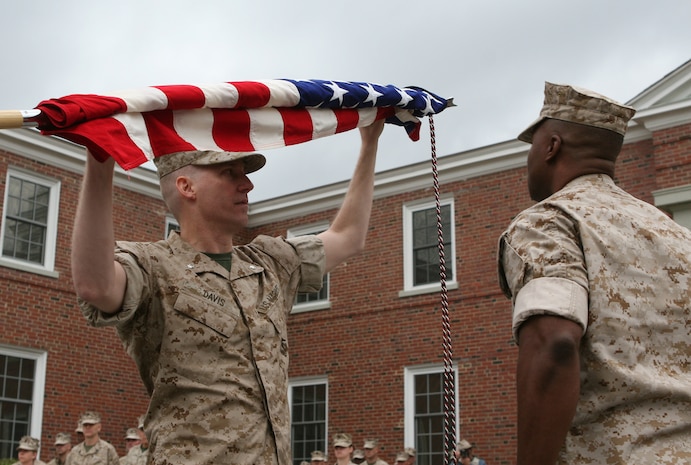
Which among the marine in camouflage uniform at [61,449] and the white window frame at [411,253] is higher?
the white window frame at [411,253]

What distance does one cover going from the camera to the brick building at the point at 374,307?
15.3 m

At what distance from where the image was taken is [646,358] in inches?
92.4

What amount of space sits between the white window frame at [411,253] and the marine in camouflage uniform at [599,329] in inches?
562

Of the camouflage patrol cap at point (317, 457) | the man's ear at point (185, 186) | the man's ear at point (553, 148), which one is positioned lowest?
the camouflage patrol cap at point (317, 457)

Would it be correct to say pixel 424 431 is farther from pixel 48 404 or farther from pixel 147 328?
pixel 147 328

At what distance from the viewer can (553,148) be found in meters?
2.71

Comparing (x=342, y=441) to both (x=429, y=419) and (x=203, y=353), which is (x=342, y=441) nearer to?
(x=429, y=419)

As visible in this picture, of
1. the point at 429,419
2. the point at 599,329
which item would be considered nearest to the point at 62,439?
the point at 429,419

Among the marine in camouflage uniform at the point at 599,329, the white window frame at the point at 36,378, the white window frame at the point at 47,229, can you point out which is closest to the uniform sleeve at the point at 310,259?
the marine in camouflage uniform at the point at 599,329

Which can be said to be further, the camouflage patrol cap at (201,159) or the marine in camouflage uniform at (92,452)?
the marine in camouflage uniform at (92,452)

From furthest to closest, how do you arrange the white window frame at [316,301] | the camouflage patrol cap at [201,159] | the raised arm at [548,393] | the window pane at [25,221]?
the white window frame at [316,301] < the window pane at [25,221] < the camouflage patrol cap at [201,159] < the raised arm at [548,393]

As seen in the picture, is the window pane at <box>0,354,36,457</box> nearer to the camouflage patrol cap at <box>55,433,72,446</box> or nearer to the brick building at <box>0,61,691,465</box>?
the brick building at <box>0,61,691,465</box>

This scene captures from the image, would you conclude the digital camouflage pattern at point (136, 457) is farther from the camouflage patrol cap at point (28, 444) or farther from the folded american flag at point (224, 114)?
the folded american flag at point (224, 114)

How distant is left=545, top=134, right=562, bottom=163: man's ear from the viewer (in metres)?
2.70
